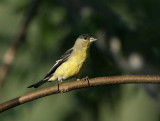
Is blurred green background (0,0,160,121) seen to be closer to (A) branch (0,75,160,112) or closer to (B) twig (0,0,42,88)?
(B) twig (0,0,42,88)

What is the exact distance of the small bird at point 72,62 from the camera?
16.8ft

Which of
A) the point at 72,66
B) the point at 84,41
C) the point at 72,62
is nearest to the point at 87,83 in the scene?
the point at 72,66

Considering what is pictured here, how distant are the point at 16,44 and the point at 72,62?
0.92 meters

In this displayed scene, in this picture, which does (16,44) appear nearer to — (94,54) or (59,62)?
(59,62)

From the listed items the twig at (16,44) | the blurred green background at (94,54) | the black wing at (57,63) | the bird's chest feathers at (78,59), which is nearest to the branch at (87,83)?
the twig at (16,44)

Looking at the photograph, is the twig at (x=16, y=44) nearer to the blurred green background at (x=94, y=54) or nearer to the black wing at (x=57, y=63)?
the blurred green background at (x=94, y=54)

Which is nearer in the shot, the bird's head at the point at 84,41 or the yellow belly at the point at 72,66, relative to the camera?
the yellow belly at the point at 72,66

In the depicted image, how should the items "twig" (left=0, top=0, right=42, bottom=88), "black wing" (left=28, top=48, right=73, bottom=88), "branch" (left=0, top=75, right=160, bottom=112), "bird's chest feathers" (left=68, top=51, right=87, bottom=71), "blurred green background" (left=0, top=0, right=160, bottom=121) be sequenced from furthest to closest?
"black wing" (left=28, top=48, right=73, bottom=88), "bird's chest feathers" (left=68, top=51, right=87, bottom=71), "blurred green background" (left=0, top=0, right=160, bottom=121), "twig" (left=0, top=0, right=42, bottom=88), "branch" (left=0, top=75, right=160, bottom=112)

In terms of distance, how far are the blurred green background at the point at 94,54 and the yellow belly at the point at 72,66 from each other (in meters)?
0.15

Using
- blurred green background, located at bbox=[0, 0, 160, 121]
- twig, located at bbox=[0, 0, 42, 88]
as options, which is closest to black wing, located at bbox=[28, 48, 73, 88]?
blurred green background, located at bbox=[0, 0, 160, 121]

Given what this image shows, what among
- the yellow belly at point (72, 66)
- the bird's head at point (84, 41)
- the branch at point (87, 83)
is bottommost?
the branch at point (87, 83)

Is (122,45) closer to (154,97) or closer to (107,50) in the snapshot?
(107,50)

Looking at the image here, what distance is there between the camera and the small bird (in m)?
5.11

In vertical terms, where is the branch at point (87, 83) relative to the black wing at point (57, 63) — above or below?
below
